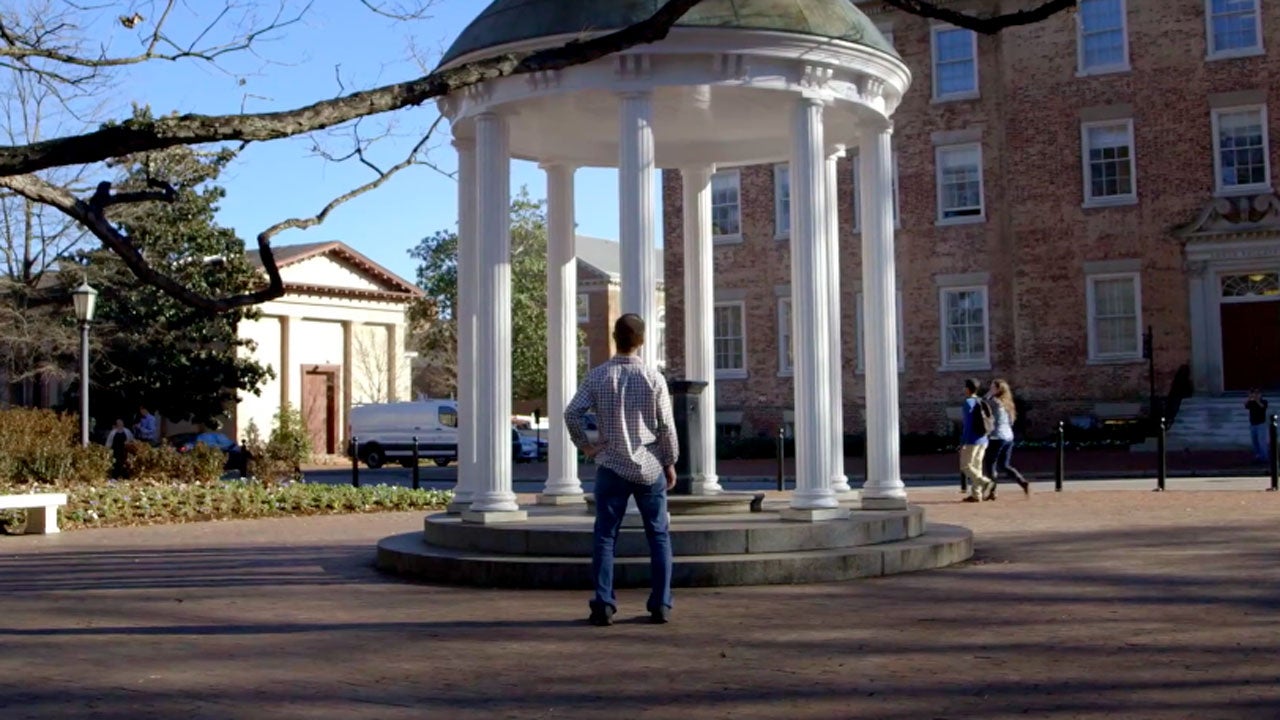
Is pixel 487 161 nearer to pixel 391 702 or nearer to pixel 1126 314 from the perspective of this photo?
pixel 391 702

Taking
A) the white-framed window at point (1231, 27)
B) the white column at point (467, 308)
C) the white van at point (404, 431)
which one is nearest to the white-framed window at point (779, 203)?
the white-framed window at point (1231, 27)

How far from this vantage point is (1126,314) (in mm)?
36688

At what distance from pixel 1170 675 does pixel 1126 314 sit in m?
31.3

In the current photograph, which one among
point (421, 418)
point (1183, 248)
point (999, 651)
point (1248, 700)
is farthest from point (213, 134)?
point (421, 418)

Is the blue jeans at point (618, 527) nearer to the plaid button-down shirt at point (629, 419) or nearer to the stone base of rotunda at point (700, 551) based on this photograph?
the plaid button-down shirt at point (629, 419)

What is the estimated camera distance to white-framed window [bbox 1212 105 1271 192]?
3569 cm

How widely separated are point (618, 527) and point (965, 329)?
1228 inches

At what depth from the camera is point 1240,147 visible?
35844mm

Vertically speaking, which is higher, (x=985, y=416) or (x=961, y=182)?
(x=961, y=182)

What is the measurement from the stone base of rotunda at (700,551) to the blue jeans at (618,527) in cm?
181

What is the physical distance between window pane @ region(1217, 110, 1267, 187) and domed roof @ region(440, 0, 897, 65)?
1013 inches

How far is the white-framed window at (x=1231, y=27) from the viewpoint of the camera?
35.9m

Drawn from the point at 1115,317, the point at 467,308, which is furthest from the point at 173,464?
the point at 1115,317

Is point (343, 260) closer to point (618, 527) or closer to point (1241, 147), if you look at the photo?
point (1241, 147)
